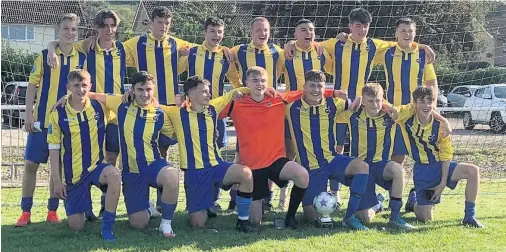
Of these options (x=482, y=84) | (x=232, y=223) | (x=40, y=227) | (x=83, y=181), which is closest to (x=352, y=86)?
(x=232, y=223)

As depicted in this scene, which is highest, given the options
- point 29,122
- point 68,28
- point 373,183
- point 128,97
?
point 68,28

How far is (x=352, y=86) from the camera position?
5621 millimetres

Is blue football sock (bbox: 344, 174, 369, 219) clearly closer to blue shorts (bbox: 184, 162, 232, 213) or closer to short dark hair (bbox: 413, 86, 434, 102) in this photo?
short dark hair (bbox: 413, 86, 434, 102)

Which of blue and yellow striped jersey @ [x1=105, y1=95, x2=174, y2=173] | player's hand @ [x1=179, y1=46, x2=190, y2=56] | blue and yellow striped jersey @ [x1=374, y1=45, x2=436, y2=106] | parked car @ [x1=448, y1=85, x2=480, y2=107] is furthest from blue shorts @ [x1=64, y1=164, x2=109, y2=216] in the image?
parked car @ [x1=448, y1=85, x2=480, y2=107]

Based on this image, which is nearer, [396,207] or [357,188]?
[357,188]

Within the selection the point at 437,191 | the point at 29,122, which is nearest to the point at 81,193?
the point at 29,122

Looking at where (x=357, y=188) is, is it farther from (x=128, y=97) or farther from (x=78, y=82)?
(x=78, y=82)

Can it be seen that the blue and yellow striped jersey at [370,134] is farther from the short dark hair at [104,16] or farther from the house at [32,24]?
the house at [32,24]

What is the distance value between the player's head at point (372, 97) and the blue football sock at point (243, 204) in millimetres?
1316

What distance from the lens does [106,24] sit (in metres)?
5.12

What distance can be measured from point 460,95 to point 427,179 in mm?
10923

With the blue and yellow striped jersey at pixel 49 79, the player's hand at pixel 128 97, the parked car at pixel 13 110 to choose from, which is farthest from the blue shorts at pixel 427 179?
the parked car at pixel 13 110

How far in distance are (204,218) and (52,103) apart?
1699mm

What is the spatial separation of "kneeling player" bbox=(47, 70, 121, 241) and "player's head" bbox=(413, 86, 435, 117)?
2620 mm
